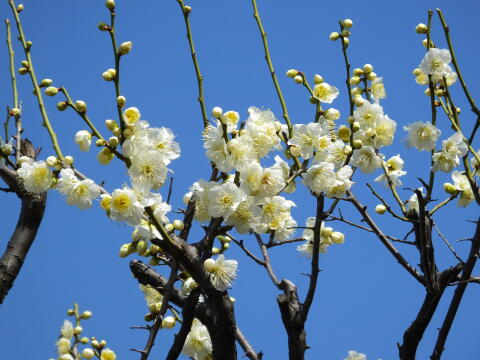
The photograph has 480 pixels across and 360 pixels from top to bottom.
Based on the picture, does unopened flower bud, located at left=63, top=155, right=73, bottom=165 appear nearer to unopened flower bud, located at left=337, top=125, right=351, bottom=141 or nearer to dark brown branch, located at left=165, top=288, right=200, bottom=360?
dark brown branch, located at left=165, top=288, right=200, bottom=360

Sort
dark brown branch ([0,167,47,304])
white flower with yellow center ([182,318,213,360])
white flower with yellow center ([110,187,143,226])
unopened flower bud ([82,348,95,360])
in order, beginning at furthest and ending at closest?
unopened flower bud ([82,348,95,360])
dark brown branch ([0,167,47,304])
white flower with yellow center ([182,318,213,360])
white flower with yellow center ([110,187,143,226])

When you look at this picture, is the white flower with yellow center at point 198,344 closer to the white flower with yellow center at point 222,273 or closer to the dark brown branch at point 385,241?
the white flower with yellow center at point 222,273

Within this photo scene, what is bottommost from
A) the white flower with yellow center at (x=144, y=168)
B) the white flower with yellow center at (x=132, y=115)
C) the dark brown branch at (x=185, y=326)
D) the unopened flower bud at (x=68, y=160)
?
the dark brown branch at (x=185, y=326)

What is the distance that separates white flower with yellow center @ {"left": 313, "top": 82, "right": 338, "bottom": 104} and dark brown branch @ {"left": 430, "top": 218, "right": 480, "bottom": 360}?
784 mm

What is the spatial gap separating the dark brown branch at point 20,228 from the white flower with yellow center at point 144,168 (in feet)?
4.00

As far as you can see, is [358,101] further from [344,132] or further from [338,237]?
[338,237]

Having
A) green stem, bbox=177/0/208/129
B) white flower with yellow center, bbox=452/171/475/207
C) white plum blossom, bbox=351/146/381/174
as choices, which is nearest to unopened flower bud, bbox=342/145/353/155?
white plum blossom, bbox=351/146/381/174

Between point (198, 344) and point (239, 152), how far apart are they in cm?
106

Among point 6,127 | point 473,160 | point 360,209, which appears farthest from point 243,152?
point 6,127

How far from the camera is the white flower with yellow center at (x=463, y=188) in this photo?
106 inches

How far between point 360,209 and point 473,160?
56cm

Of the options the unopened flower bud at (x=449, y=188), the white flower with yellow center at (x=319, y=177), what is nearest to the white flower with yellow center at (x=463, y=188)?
the unopened flower bud at (x=449, y=188)

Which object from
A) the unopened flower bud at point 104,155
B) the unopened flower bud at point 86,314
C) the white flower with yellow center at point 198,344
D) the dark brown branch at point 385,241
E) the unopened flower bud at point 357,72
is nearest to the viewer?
the unopened flower bud at point 104,155

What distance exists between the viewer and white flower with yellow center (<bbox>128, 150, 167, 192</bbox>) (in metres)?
1.92
